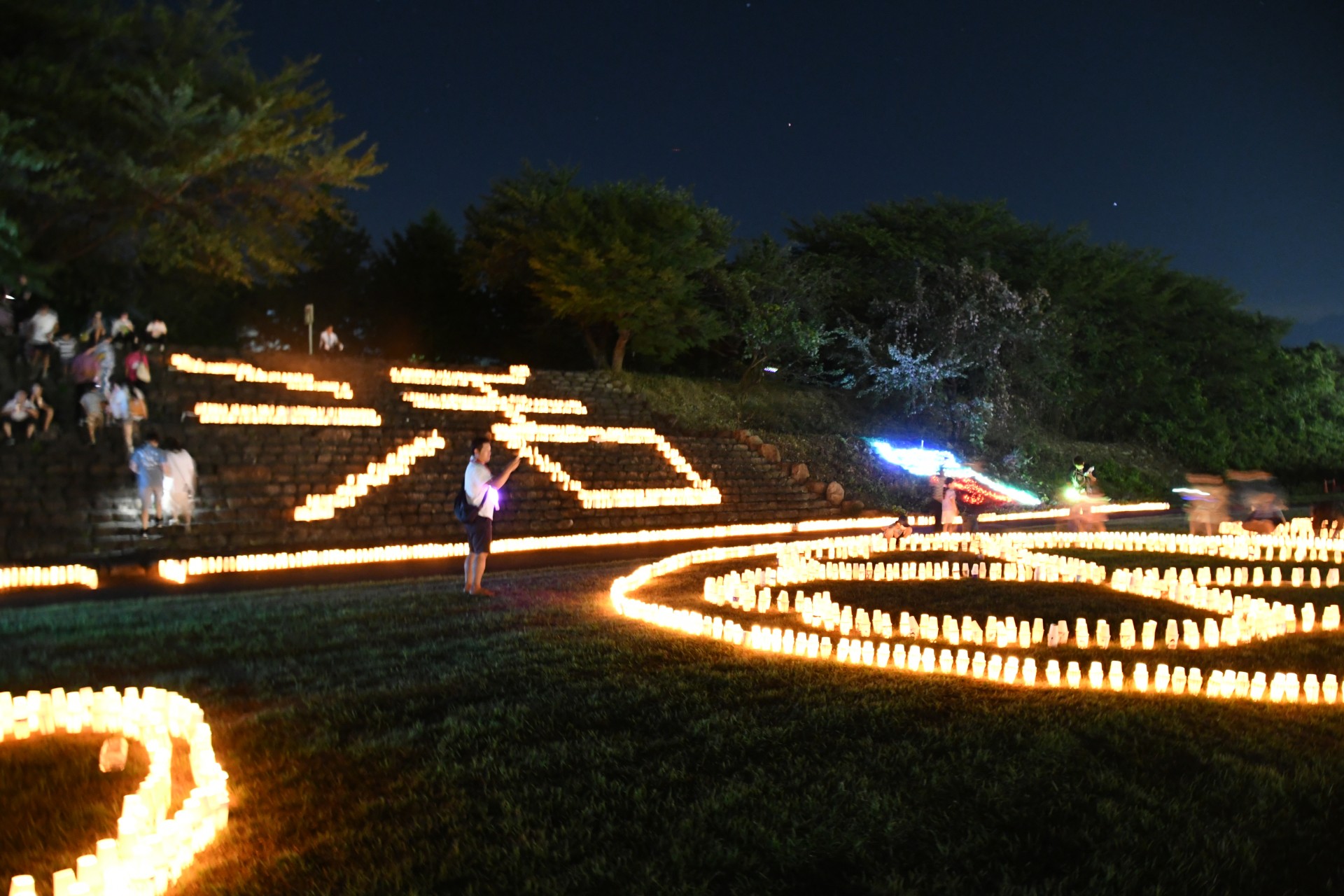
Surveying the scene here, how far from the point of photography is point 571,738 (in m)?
5.17

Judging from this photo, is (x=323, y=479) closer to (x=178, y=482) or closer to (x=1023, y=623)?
(x=178, y=482)

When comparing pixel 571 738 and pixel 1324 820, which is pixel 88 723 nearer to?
pixel 571 738

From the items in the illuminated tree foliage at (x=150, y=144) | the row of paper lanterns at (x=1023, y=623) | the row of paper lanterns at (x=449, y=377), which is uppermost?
the illuminated tree foliage at (x=150, y=144)

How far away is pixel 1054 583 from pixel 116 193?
15849 millimetres

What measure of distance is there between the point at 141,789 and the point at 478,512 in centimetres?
591

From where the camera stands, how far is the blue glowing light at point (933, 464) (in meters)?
26.0

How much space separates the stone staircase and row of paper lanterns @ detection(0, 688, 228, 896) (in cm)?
779

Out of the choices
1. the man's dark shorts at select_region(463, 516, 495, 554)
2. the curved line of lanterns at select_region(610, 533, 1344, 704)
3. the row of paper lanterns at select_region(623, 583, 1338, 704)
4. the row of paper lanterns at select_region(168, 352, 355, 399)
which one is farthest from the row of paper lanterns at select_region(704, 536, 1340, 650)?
the row of paper lanterns at select_region(168, 352, 355, 399)

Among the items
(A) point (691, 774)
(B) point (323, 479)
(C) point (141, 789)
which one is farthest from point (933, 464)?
(C) point (141, 789)

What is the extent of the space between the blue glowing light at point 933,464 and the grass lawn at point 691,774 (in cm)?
1855

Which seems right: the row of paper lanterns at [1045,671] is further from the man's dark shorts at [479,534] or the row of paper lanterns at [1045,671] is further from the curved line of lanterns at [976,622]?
the man's dark shorts at [479,534]

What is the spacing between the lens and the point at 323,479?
52.8 feet

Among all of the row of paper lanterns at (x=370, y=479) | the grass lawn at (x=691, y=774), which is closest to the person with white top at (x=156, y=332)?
the row of paper lanterns at (x=370, y=479)

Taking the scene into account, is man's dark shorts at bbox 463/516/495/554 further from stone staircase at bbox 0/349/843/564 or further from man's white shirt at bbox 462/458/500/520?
stone staircase at bbox 0/349/843/564
